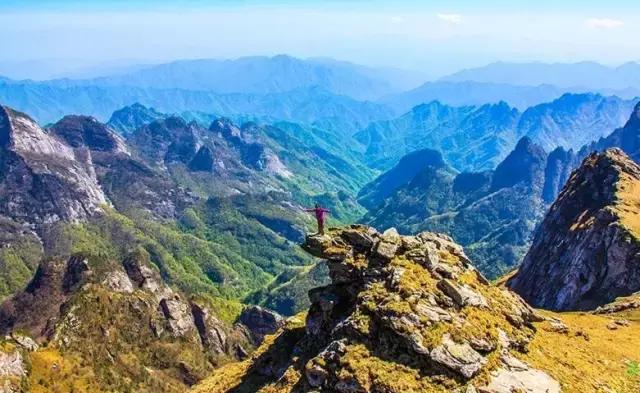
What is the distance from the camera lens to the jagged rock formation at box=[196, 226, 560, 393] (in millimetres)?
40625

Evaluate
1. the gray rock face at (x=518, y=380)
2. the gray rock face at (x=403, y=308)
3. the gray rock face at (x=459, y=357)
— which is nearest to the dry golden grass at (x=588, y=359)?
the gray rock face at (x=518, y=380)

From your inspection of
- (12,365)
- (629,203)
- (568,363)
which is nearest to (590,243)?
(629,203)

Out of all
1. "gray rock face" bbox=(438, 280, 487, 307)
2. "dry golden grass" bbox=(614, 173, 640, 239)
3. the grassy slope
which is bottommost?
"dry golden grass" bbox=(614, 173, 640, 239)

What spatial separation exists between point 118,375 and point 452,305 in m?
175

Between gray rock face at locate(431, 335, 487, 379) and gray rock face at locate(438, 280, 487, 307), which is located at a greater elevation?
gray rock face at locate(438, 280, 487, 307)

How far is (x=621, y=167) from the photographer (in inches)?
6929

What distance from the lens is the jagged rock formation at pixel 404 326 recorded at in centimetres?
4062

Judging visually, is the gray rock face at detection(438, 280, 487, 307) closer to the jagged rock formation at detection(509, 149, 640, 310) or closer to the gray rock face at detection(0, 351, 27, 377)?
the jagged rock formation at detection(509, 149, 640, 310)

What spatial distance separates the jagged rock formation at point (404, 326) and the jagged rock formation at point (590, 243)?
258ft

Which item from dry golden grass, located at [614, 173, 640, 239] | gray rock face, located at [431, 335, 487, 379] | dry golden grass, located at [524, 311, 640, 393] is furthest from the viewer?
dry golden grass, located at [614, 173, 640, 239]

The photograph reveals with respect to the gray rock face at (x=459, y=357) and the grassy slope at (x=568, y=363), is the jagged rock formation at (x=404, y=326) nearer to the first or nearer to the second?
the gray rock face at (x=459, y=357)

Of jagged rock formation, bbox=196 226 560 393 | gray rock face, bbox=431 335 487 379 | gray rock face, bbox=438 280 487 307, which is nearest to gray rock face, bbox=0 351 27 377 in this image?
jagged rock formation, bbox=196 226 560 393

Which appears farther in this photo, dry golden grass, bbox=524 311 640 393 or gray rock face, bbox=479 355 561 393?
dry golden grass, bbox=524 311 640 393

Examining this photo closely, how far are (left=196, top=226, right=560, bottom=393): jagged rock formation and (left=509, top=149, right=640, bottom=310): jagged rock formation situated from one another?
78.5m
